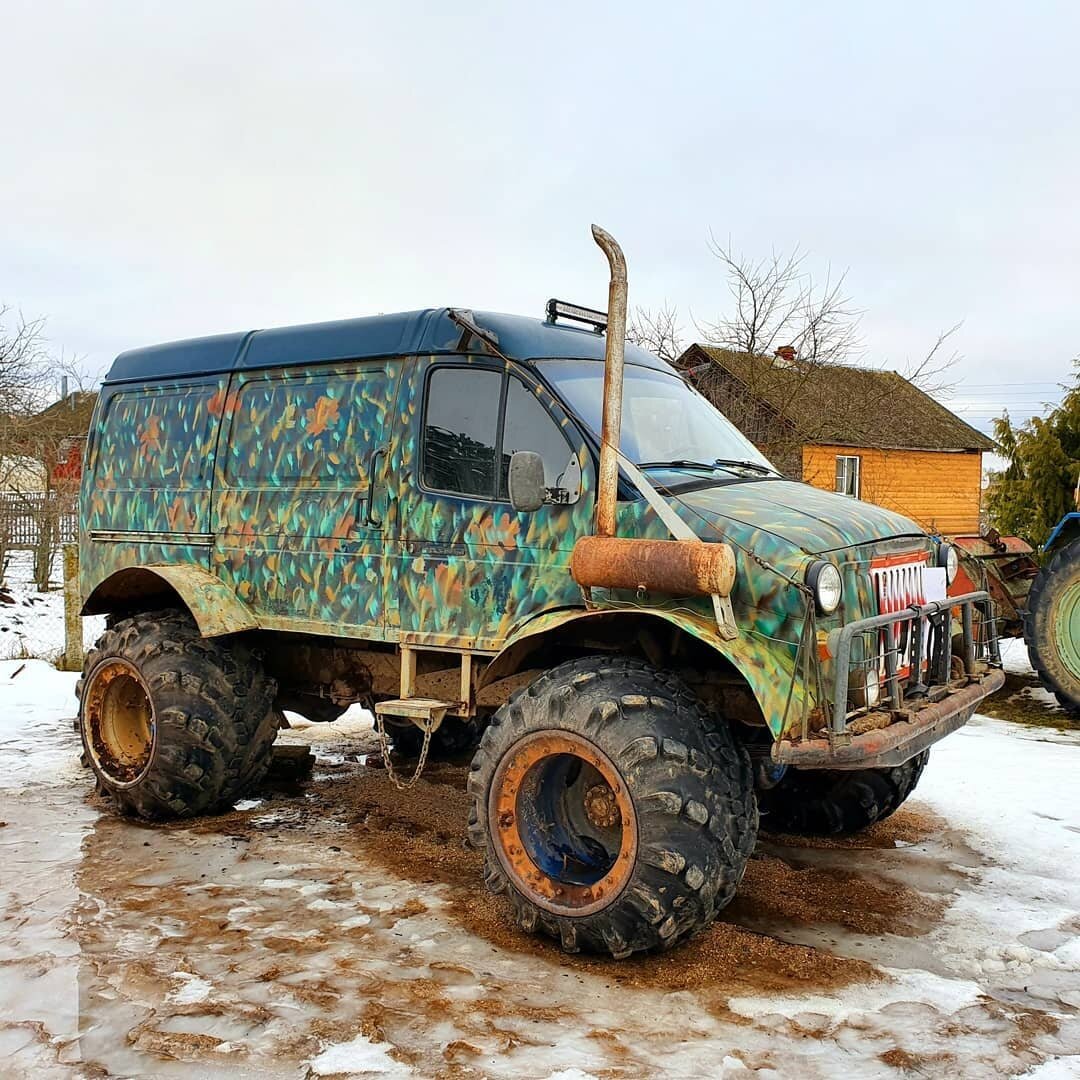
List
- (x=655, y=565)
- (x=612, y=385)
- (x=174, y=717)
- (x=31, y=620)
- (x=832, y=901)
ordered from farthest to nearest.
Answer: (x=31, y=620) → (x=174, y=717) → (x=832, y=901) → (x=612, y=385) → (x=655, y=565)

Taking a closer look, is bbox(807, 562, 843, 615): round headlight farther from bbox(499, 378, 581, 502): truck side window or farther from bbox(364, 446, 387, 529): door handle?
bbox(364, 446, 387, 529): door handle

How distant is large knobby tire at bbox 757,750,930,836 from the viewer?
5.75 meters

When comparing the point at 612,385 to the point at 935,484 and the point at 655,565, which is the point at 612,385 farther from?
the point at 935,484

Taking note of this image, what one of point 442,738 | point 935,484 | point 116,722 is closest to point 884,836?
point 442,738

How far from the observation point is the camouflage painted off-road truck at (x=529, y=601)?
161 inches

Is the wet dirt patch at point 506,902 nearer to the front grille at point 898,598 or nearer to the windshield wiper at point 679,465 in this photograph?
the front grille at point 898,598

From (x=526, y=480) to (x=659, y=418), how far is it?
1.06m

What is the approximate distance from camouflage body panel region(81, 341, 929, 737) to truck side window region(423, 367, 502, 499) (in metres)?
0.06

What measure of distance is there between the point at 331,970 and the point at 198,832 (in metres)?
2.20

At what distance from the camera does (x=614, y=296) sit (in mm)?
4430

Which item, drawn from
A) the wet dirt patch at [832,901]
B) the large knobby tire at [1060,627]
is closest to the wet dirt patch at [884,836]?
the wet dirt patch at [832,901]

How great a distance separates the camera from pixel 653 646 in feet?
15.4

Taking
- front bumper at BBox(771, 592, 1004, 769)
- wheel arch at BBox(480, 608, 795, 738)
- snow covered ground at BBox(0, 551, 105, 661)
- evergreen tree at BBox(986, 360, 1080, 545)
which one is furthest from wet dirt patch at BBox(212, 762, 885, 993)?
evergreen tree at BBox(986, 360, 1080, 545)

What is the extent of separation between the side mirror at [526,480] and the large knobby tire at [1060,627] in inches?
240
